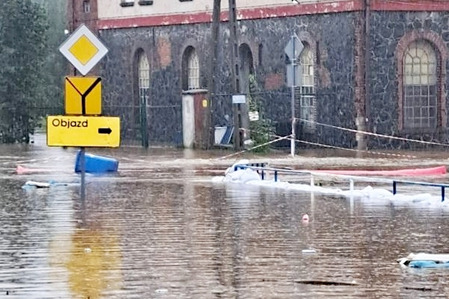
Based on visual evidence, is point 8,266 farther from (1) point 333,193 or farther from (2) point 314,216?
(1) point 333,193

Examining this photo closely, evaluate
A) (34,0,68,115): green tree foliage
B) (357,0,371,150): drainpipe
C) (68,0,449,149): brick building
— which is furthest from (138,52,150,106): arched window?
(357,0,371,150): drainpipe

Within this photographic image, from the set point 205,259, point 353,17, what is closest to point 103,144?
point 205,259

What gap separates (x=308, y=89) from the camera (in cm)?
4631

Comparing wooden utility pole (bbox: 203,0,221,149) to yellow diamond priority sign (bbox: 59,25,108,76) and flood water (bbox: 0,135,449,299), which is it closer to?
flood water (bbox: 0,135,449,299)

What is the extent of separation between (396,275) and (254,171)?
13.9 m

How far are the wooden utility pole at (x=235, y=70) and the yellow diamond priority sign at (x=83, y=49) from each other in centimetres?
2231

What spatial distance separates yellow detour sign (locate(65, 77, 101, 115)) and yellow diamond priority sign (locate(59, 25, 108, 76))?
436 millimetres

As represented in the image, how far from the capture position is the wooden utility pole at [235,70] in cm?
4300

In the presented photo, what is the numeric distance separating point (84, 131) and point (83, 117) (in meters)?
0.19

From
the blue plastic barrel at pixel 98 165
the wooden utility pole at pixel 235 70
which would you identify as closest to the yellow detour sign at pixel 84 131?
the blue plastic barrel at pixel 98 165

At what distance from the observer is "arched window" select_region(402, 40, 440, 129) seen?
44.6 meters

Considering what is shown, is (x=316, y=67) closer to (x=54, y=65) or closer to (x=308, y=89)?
(x=308, y=89)

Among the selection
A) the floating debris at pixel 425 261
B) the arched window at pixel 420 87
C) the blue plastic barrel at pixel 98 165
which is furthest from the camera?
the arched window at pixel 420 87

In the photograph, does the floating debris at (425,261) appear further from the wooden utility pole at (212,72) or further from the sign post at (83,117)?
the wooden utility pole at (212,72)
